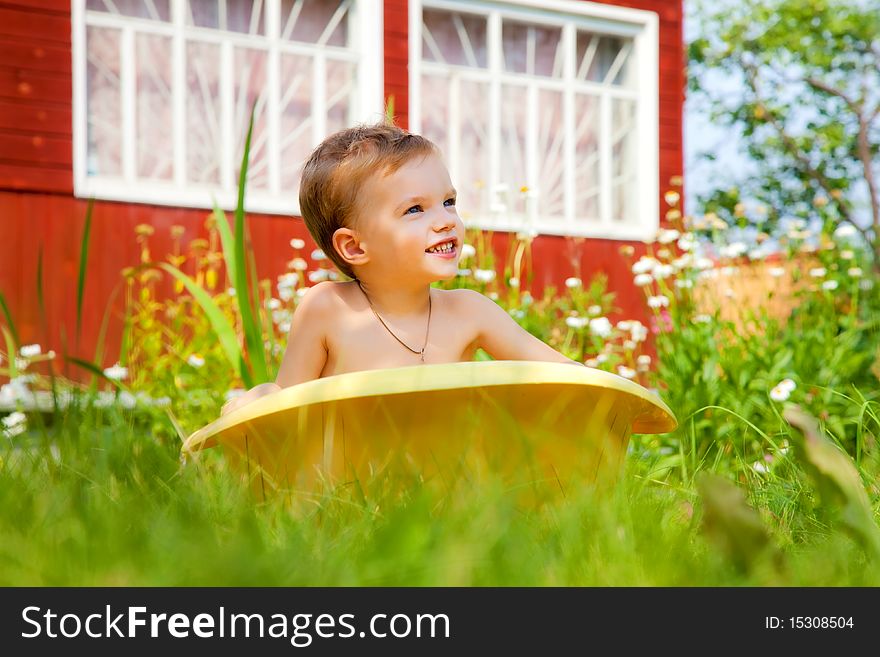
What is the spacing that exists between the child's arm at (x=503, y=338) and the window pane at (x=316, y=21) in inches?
181

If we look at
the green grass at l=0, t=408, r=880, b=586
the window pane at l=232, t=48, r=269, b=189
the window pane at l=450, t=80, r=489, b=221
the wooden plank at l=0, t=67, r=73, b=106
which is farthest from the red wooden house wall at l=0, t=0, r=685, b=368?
the green grass at l=0, t=408, r=880, b=586

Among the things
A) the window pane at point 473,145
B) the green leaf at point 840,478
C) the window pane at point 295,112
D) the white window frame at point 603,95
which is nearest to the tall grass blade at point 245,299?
the green leaf at point 840,478

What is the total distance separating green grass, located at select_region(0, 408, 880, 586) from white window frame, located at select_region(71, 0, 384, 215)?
14.4 ft

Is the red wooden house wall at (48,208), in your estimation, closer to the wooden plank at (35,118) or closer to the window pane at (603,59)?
the wooden plank at (35,118)

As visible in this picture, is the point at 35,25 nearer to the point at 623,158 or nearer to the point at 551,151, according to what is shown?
the point at 551,151

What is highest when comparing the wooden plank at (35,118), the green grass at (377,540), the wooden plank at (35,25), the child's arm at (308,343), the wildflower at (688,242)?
the wooden plank at (35,25)

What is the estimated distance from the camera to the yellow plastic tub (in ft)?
5.17

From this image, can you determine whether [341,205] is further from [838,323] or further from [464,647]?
[838,323]

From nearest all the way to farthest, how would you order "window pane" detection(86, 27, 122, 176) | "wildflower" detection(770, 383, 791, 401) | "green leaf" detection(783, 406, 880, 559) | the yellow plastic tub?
"green leaf" detection(783, 406, 880, 559), the yellow plastic tub, "wildflower" detection(770, 383, 791, 401), "window pane" detection(86, 27, 122, 176)

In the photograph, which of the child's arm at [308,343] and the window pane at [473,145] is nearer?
the child's arm at [308,343]

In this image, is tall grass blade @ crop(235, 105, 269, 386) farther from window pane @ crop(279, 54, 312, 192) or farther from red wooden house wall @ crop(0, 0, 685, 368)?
window pane @ crop(279, 54, 312, 192)

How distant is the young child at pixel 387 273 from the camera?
7.12 feet

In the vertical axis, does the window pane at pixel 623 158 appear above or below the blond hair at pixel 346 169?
above

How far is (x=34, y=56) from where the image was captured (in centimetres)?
561
